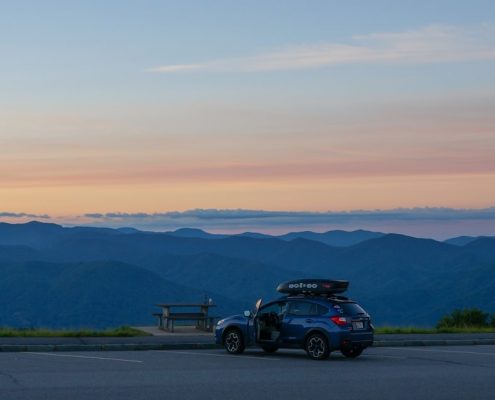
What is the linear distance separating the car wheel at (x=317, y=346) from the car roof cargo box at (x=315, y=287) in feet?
4.07

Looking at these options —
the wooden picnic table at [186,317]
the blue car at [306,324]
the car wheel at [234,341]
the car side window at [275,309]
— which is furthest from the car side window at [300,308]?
the wooden picnic table at [186,317]

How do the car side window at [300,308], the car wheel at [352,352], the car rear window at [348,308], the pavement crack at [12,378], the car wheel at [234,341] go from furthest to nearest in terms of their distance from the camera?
1. the car wheel at [234,341]
2. the car wheel at [352,352]
3. the car side window at [300,308]
4. the car rear window at [348,308]
5. the pavement crack at [12,378]

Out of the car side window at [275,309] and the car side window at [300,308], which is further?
the car side window at [275,309]

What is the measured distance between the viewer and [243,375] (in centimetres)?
1927

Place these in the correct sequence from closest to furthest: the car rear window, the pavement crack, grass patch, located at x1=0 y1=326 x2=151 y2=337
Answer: the pavement crack → the car rear window → grass patch, located at x1=0 y1=326 x2=151 y2=337

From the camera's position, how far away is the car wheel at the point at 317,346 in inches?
909

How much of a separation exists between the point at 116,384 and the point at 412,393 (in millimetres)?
4986

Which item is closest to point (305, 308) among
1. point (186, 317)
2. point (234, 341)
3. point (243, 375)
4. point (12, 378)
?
point (234, 341)

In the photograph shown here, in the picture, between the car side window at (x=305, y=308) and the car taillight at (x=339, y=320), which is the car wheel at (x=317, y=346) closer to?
the car taillight at (x=339, y=320)

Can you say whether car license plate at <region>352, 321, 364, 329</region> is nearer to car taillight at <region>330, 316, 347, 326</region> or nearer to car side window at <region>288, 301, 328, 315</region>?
car taillight at <region>330, 316, 347, 326</region>

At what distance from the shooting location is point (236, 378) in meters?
18.7

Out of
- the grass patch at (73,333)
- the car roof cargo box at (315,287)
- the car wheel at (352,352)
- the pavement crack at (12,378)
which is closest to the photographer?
the pavement crack at (12,378)

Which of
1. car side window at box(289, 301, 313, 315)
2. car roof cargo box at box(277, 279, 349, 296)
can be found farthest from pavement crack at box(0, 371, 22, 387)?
car roof cargo box at box(277, 279, 349, 296)

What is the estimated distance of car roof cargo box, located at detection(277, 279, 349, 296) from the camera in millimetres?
23969
